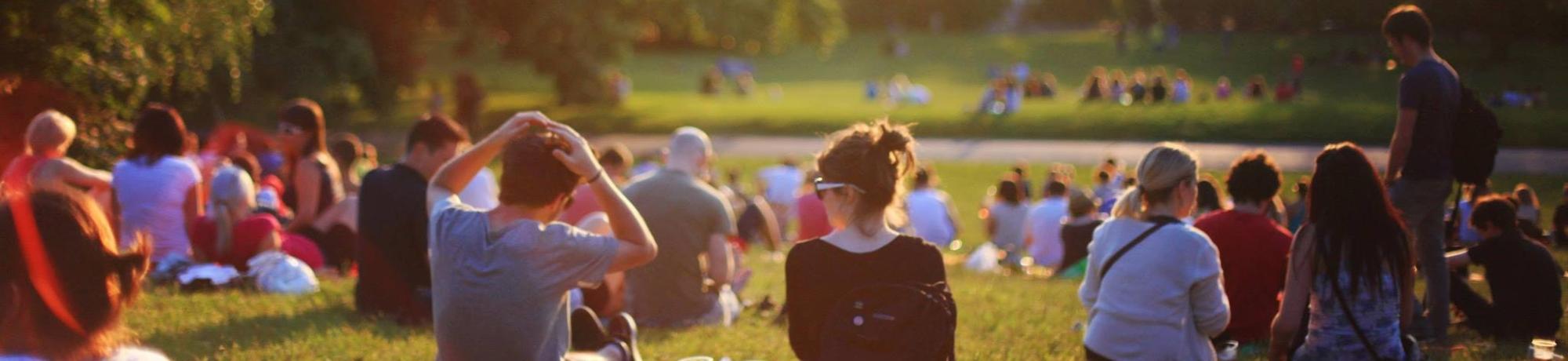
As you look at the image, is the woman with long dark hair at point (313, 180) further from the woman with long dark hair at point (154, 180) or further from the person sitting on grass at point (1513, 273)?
the person sitting on grass at point (1513, 273)

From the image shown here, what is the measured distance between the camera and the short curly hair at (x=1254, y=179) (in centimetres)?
704

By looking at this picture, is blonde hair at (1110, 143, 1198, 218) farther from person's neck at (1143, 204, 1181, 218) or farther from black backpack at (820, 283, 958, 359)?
black backpack at (820, 283, 958, 359)

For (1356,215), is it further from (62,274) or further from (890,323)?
(62,274)

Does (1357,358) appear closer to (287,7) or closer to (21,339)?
(21,339)

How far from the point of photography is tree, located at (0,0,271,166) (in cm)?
1291

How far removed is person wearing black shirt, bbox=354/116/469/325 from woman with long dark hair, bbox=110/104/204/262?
6.72 ft

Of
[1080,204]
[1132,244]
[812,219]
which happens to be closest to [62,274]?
[1132,244]

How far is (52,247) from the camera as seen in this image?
2676 millimetres

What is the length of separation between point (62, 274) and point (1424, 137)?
6644 millimetres

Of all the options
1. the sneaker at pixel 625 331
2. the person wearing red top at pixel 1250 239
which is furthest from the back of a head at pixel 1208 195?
the sneaker at pixel 625 331

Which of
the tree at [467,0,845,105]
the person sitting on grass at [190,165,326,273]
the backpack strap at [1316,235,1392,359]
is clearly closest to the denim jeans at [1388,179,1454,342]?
the backpack strap at [1316,235,1392,359]


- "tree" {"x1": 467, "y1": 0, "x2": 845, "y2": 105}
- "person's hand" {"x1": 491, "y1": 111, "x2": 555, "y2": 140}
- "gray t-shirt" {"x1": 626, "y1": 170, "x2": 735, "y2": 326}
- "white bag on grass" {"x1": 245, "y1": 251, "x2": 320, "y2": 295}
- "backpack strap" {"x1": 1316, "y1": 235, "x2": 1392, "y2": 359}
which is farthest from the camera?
"tree" {"x1": 467, "y1": 0, "x2": 845, "y2": 105}

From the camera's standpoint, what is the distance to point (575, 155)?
192 inches

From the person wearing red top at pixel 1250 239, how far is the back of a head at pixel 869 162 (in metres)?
3.02
